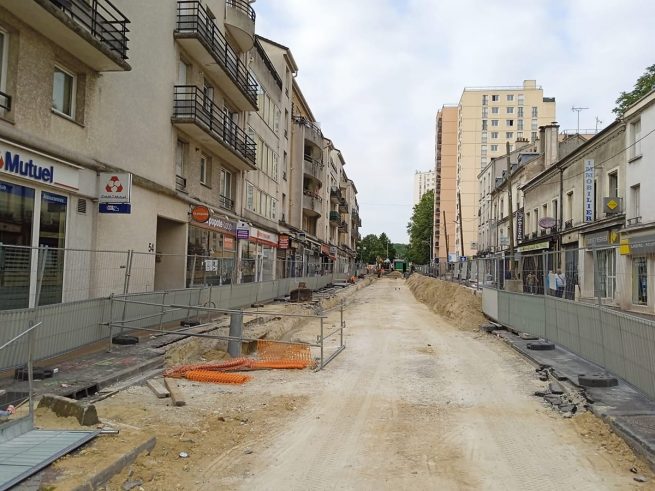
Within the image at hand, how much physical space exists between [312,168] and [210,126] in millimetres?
27608

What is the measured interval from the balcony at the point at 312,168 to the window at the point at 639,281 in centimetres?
3875

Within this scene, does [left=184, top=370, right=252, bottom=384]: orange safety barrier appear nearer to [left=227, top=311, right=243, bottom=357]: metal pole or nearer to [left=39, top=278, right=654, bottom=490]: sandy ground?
[left=39, top=278, right=654, bottom=490]: sandy ground

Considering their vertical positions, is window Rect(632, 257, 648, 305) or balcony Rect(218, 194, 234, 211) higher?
balcony Rect(218, 194, 234, 211)

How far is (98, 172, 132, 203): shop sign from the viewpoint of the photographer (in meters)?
13.0

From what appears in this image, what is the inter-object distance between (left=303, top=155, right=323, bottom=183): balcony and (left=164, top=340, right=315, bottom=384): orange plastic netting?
35511mm

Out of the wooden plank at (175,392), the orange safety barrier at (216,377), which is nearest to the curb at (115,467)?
the wooden plank at (175,392)

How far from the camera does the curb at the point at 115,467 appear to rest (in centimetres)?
412

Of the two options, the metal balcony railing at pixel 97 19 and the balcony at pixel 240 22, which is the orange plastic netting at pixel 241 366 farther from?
the balcony at pixel 240 22

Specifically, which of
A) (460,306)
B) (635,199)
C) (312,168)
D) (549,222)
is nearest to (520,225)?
(549,222)

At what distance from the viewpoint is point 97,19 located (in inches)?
517

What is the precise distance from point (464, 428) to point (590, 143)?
1001 inches

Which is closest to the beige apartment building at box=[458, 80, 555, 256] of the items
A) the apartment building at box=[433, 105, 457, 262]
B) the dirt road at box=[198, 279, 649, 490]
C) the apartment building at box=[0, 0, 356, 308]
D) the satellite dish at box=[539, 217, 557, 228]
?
the apartment building at box=[433, 105, 457, 262]

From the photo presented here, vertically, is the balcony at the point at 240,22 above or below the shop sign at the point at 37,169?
above

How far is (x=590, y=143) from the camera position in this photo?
2755 centimetres
